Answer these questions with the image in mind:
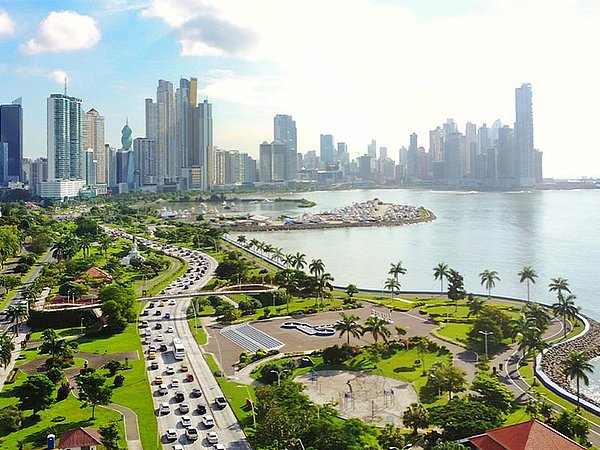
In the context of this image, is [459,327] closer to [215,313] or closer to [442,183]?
[215,313]

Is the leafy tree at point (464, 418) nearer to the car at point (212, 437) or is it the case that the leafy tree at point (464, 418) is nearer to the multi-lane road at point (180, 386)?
the multi-lane road at point (180, 386)

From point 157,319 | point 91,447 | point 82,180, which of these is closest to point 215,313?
point 157,319

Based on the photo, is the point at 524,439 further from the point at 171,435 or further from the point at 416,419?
the point at 171,435

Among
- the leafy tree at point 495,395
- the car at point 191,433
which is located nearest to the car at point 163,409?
the car at point 191,433

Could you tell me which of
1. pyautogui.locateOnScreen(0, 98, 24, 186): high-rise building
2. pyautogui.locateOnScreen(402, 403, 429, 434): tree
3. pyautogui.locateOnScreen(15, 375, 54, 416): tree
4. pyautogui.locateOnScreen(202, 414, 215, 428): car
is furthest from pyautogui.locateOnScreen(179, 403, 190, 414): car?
pyautogui.locateOnScreen(0, 98, 24, 186): high-rise building

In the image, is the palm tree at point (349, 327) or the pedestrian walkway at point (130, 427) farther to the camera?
the palm tree at point (349, 327)

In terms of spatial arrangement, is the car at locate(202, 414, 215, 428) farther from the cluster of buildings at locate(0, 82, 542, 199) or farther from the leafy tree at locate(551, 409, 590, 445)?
the cluster of buildings at locate(0, 82, 542, 199)

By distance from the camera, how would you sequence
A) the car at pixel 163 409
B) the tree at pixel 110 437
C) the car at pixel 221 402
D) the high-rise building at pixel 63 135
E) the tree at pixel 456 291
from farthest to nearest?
the high-rise building at pixel 63 135 < the tree at pixel 456 291 < the car at pixel 221 402 < the car at pixel 163 409 < the tree at pixel 110 437
